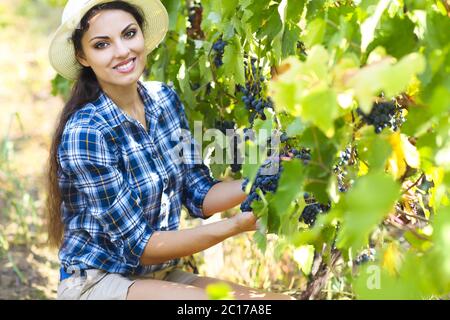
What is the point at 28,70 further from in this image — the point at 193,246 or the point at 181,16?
the point at 193,246

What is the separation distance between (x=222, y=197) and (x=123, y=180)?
0.40m

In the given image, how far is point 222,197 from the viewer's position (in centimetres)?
250

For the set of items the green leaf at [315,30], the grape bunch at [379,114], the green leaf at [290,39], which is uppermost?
the green leaf at [290,39]

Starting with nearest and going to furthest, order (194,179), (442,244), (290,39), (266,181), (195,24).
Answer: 1. (442,244)
2. (266,181)
3. (290,39)
4. (194,179)
5. (195,24)

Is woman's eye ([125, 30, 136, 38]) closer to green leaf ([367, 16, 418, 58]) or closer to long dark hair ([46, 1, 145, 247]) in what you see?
long dark hair ([46, 1, 145, 247])

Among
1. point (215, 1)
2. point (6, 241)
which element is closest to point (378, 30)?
point (215, 1)

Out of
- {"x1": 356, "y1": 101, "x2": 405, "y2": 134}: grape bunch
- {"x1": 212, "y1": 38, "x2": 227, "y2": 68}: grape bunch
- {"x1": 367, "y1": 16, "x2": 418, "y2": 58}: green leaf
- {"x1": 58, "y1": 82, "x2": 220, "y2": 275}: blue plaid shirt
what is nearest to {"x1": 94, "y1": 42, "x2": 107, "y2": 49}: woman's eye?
{"x1": 58, "y1": 82, "x2": 220, "y2": 275}: blue plaid shirt

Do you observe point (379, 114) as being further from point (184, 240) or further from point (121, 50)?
point (121, 50)

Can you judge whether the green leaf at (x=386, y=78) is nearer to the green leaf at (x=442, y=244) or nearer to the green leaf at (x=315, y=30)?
the green leaf at (x=442, y=244)

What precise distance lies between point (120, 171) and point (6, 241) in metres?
1.84

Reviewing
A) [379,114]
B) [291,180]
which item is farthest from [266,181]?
[291,180]

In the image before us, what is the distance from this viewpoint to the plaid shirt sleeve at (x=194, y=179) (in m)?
2.56

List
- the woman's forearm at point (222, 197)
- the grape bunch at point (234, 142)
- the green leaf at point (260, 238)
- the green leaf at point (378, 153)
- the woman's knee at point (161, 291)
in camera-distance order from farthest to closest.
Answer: the grape bunch at point (234, 142)
the woman's forearm at point (222, 197)
the woman's knee at point (161, 291)
the green leaf at point (260, 238)
the green leaf at point (378, 153)

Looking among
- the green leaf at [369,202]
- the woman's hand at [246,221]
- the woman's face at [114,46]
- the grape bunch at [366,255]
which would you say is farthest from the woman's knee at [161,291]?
the green leaf at [369,202]
